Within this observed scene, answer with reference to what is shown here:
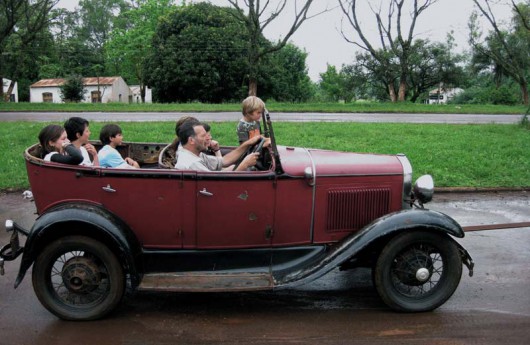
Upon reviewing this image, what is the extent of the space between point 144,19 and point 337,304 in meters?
45.5

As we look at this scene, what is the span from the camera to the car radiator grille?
12.4 ft

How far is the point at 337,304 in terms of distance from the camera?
382cm

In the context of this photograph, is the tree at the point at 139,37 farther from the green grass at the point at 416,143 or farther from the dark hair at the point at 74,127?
the dark hair at the point at 74,127

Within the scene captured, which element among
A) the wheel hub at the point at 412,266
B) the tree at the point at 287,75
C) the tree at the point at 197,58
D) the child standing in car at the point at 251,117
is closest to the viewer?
the wheel hub at the point at 412,266

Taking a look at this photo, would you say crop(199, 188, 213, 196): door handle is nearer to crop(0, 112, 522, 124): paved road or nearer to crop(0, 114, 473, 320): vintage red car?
crop(0, 114, 473, 320): vintage red car

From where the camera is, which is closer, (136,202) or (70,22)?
(136,202)

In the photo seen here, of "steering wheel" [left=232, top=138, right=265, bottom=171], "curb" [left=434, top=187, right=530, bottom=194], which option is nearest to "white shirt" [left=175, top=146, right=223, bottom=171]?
"steering wheel" [left=232, top=138, right=265, bottom=171]

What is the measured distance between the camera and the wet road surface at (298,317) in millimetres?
3260

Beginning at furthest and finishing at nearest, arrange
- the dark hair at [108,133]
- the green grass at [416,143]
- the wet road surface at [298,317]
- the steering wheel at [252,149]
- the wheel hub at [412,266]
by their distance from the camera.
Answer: the green grass at [416,143]
the dark hair at [108,133]
the steering wheel at [252,149]
the wheel hub at [412,266]
the wet road surface at [298,317]

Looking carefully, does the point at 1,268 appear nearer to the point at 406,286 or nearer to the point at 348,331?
the point at 348,331

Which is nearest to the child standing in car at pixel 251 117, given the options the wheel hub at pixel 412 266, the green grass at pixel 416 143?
the wheel hub at pixel 412 266

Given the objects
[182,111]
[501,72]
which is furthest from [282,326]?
[501,72]

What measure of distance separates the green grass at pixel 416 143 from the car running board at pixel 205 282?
501 cm

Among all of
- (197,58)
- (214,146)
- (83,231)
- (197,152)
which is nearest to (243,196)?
(197,152)
